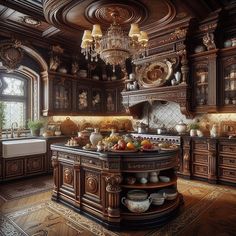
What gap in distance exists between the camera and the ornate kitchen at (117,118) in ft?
10.2

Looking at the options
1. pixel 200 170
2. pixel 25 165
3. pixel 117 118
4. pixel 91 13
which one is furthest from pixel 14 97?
pixel 200 170

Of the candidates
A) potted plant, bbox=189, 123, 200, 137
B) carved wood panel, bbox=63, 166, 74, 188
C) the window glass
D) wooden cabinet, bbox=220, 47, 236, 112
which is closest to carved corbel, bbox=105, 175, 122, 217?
carved wood panel, bbox=63, 166, 74, 188

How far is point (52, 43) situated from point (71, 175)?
4.42 metres

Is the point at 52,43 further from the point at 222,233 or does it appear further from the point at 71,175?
the point at 222,233

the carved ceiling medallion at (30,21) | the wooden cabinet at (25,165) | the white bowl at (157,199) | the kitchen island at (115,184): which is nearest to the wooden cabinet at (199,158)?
the kitchen island at (115,184)

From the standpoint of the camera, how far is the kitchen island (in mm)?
2984

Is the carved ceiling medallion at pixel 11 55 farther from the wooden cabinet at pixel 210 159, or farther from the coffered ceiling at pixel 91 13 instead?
the wooden cabinet at pixel 210 159

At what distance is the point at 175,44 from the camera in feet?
18.7

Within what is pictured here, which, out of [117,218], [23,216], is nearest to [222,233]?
[117,218]

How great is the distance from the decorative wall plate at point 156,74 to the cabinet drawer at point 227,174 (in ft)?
8.56

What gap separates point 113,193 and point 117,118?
205 inches

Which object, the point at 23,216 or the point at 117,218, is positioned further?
the point at 23,216

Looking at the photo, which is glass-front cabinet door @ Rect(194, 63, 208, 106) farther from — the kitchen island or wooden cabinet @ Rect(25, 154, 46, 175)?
wooden cabinet @ Rect(25, 154, 46, 175)

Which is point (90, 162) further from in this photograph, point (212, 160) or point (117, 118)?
point (117, 118)
